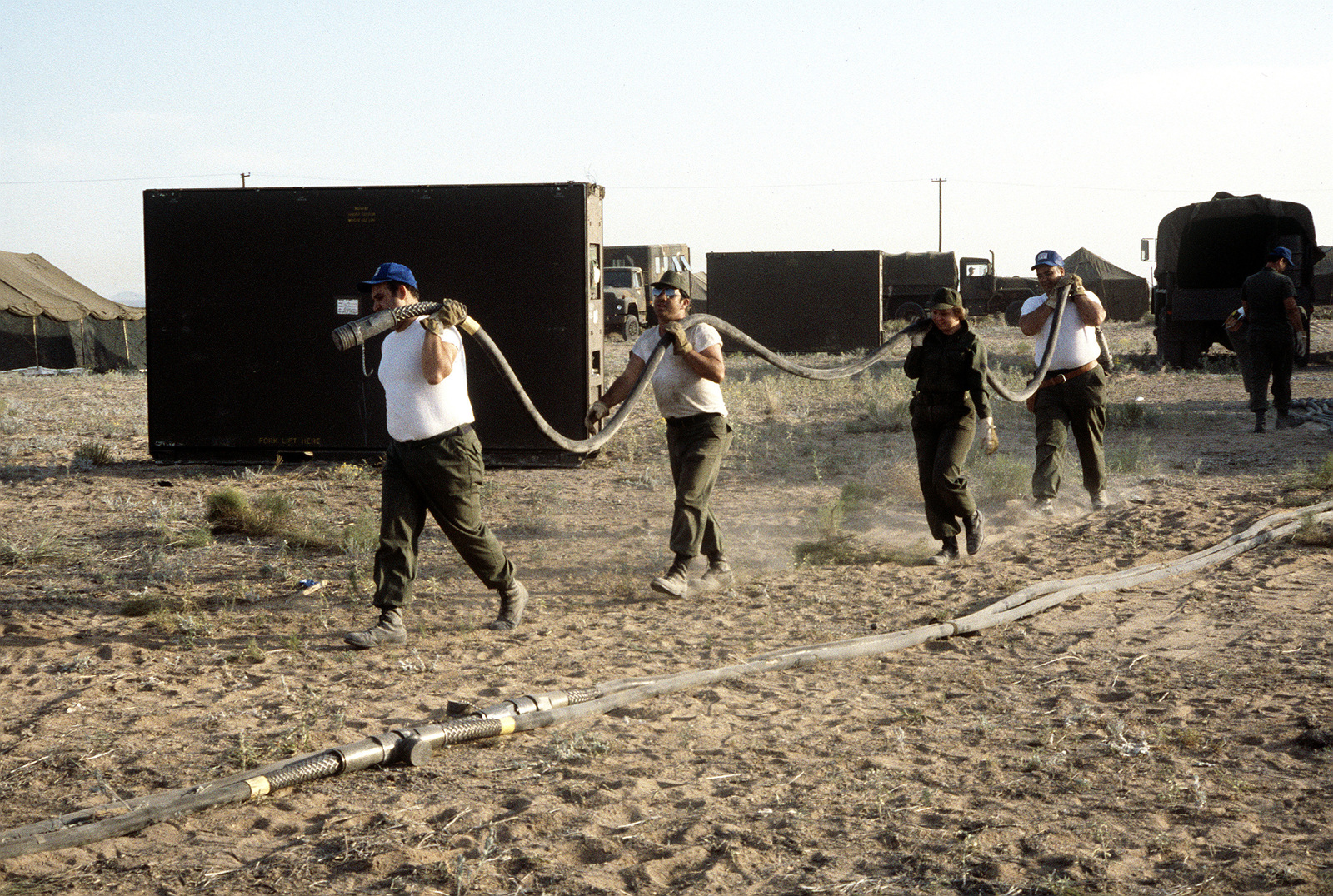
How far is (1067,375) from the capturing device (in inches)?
350

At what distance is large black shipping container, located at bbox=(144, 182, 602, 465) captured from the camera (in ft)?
38.8

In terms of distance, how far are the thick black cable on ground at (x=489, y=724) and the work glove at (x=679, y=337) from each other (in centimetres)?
180

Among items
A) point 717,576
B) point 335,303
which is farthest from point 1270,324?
point 335,303

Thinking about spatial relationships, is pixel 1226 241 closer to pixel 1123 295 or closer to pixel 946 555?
pixel 946 555

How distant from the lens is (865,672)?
549 cm

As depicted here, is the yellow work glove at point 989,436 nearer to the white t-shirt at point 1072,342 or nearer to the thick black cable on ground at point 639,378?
the thick black cable on ground at point 639,378

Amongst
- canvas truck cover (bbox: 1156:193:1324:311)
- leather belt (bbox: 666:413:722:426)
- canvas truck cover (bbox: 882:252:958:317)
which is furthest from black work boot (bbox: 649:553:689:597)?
canvas truck cover (bbox: 882:252:958:317)

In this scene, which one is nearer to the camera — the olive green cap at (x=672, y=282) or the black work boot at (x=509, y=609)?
the black work boot at (x=509, y=609)

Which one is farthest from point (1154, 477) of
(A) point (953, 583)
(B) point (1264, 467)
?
(A) point (953, 583)

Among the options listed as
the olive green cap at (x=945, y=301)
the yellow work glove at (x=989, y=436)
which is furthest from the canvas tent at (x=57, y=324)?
the yellow work glove at (x=989, y=436)

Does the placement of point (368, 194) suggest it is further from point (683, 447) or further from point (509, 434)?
point (683, 447)

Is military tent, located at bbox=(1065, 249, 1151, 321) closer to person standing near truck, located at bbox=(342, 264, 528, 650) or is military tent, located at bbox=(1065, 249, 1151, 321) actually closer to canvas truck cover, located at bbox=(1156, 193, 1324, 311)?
canvas truck cover, located at bbox=(1156, 193, 1324, 311)

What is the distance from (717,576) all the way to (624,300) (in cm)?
2681

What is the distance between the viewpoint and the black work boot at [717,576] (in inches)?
286
